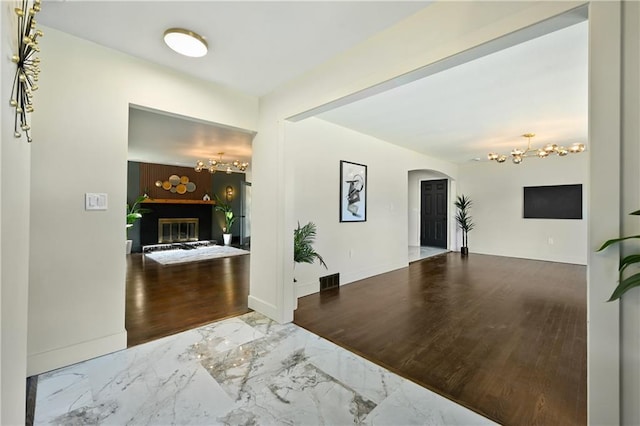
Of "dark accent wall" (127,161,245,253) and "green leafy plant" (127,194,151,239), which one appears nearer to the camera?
"green leafy plant" (127,194,151,239)

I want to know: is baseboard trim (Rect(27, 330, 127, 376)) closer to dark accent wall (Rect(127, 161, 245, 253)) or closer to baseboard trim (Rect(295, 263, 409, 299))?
baseboard trim (Rect(295, 263, 409, 299))

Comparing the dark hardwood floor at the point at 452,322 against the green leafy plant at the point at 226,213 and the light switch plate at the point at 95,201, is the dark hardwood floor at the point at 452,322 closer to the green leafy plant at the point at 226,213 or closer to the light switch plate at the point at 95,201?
the light switch plate at the point at 95,201

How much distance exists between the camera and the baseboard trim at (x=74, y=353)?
6.07ft

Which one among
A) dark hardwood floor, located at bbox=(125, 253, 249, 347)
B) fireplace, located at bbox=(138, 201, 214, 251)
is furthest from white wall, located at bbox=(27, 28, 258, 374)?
fireplace, located at bbox=(138, 201, 214, 251)

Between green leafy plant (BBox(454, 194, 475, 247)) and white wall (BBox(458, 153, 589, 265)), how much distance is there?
112 mm

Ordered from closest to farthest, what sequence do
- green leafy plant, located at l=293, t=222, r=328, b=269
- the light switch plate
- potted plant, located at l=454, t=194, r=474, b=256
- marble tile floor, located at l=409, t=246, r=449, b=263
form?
1. the light switch plate
2. green leafy plant, located at l=293, t=222, r=328, b=269
3. marble tile floor, located at l=409, t=246, r=449, b=263
4. potted plant, located at l=454, t=194, r=474, b=256

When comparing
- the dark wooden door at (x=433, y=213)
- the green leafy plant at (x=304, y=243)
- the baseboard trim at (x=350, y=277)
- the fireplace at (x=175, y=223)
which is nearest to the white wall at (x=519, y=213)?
the dark wooden door at (x=433, y=213)

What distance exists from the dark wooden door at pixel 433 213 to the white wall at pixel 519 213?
584 mm

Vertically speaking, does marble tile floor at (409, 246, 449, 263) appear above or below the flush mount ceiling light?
below

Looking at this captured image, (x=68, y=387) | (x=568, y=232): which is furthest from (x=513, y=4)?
(x=568, y=232)

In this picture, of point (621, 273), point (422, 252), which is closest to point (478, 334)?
point (621, 273)

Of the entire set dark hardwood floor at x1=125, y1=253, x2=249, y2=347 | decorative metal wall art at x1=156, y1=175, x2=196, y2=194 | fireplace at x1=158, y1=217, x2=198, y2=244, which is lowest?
dark hardwood floor at x1=125, y1=253, x2=249, y2=347

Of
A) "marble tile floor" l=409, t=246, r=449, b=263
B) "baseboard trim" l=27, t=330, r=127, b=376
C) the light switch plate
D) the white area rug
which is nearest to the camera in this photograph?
"baseboard trim" l=27, t=330, r=127, b=376

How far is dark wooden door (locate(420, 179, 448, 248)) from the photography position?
7871 mm
